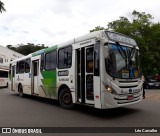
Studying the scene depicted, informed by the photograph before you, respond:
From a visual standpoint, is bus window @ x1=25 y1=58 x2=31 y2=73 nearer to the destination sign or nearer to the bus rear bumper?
the destination sign

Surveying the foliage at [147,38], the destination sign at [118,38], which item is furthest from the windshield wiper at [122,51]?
the foliage at [147,38]

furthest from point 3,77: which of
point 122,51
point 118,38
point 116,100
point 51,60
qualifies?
point 116,100

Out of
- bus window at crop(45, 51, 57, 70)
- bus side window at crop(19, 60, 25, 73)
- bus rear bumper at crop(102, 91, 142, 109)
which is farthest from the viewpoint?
bus side window at crop(19, 60, 25, 73)

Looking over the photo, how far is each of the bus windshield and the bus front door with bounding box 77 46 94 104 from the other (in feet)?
2.55

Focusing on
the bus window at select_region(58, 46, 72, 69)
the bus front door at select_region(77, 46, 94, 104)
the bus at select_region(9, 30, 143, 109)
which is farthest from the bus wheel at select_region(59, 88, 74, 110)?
the bus window at select_region(58, 46, 72, 69)

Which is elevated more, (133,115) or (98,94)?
(98,94)

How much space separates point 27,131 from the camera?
6969 millimetres

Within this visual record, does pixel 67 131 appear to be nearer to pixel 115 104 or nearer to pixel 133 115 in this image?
pixel 115 104

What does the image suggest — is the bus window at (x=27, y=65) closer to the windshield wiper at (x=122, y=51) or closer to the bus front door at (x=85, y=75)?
the bus front door at (x=85, y=75)

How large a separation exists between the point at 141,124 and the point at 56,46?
19.8 ft

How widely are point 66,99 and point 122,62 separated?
337 centimetres

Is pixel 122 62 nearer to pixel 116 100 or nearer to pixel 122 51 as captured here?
pixel 122 51

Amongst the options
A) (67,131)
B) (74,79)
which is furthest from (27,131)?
(74,79)

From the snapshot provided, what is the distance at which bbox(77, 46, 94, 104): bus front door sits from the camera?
9016 mm
